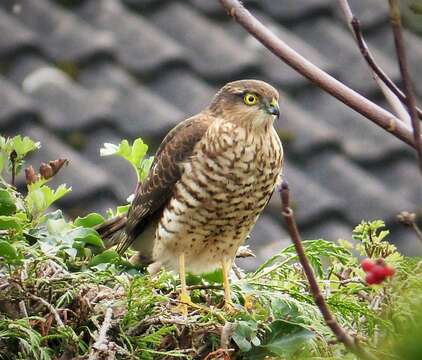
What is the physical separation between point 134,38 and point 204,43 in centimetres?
31

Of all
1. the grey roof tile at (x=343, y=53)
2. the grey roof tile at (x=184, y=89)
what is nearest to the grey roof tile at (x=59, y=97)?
the grey roof tile at (x=184, y=89)

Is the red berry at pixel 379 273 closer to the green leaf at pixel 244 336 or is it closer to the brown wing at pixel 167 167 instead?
the green leaf at pixel 244 336

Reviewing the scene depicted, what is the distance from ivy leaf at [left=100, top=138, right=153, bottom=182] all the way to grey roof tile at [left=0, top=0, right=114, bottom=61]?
90.9 inches

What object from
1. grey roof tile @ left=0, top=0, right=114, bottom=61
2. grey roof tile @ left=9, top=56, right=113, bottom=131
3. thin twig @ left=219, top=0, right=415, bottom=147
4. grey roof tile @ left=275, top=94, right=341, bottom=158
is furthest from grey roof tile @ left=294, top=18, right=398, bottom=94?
thin twig @ left=219, top=0, right=415, bottom=147

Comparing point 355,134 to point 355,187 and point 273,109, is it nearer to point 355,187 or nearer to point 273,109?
point 355,187

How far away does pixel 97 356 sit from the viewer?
6.06 feet

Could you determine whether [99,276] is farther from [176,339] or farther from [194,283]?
[194,283]

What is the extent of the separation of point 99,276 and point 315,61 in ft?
10.2

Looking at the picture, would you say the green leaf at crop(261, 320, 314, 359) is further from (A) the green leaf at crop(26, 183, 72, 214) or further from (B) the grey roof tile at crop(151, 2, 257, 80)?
(B) the grey roof tile at crop(151, 2, 257, 80)

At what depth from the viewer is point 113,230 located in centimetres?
276

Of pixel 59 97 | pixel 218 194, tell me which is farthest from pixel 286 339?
pixel 59 97

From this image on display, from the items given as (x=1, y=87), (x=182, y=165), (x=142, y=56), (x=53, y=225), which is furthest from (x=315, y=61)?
(x=53, y=225)

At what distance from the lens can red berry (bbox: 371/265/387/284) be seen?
4.26 ft

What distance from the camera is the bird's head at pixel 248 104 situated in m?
3.16
